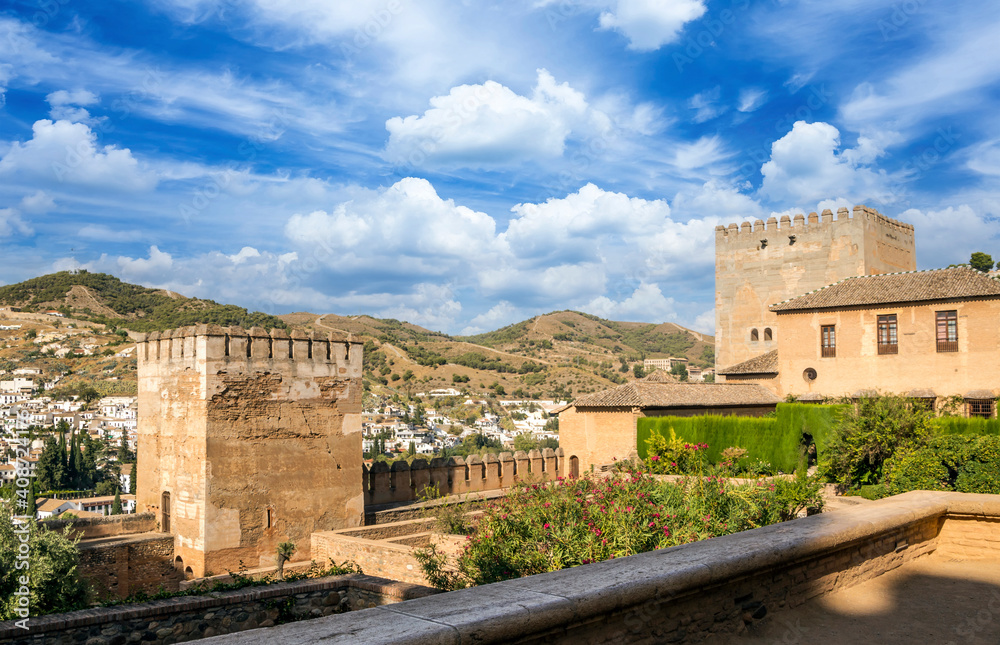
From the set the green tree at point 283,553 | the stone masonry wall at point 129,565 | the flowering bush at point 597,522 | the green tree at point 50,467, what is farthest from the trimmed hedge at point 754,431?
the green tree at point 50,467

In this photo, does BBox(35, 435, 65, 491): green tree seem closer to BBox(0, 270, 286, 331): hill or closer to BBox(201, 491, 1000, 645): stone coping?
BBox(0, 270, 286, 331): hill

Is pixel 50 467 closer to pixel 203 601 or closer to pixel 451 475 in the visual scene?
pixel 451 475

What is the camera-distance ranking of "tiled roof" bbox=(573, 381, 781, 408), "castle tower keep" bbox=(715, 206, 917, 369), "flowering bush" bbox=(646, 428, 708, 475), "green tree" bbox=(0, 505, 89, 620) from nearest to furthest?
"green tree" bbox=(0, 505, 89, 620), "flowering bush" bbox=(646, 428, 708, 475), "tiled roof" bbox=(573, 381, 781, 408), "castle tower keep" bbox=(715, 206, 917, 369)

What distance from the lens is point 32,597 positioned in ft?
31.9

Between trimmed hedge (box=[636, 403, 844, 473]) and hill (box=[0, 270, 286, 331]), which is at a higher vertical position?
hill (box=[0, 270, 286, 331])

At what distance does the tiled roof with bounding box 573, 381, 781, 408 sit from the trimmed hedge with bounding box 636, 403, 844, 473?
836 mm

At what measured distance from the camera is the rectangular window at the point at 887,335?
73.8 feet

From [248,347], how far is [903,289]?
2013 centimetres

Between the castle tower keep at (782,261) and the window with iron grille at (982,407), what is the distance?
9866 millimetres

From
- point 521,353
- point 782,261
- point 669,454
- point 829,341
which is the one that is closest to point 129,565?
point 669,454

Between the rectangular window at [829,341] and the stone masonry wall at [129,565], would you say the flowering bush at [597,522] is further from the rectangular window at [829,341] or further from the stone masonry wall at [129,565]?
the rectangular window at [829,341]

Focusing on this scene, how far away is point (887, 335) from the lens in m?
22.7

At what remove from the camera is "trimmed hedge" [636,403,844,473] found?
21094 mm

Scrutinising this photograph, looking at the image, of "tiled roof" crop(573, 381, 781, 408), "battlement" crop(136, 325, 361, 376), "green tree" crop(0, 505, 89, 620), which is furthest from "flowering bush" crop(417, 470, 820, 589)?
"tiled roof" crop(573, 381, 781, 408)
